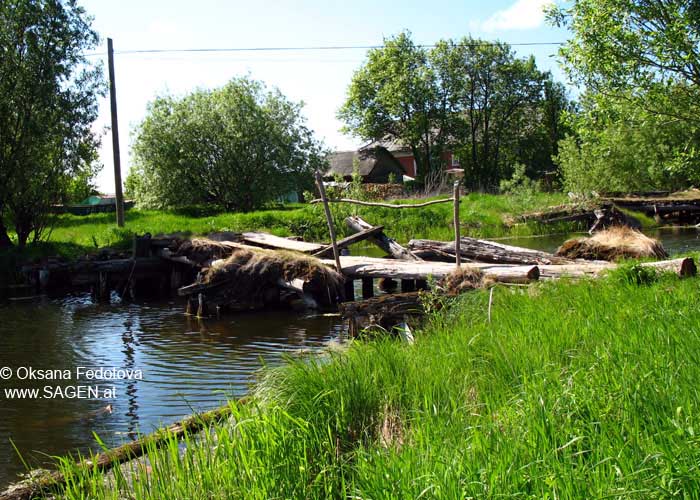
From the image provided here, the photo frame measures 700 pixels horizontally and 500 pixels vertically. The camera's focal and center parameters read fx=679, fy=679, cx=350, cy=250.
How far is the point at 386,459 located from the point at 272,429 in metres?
0.82

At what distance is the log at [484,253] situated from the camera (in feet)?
45.6

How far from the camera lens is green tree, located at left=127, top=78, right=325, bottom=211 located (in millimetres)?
34219

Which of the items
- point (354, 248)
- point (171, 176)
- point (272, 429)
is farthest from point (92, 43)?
point (272, 429)

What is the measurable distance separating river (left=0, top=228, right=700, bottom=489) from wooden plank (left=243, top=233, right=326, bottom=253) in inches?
91.7

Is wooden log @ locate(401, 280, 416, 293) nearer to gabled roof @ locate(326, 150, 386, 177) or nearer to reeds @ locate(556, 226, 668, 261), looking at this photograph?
reeds @ locate(556, 226, 668, 261)

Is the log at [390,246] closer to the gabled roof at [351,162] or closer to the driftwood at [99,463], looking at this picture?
the driftwood at [99,463]

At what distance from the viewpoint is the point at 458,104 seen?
5869cm

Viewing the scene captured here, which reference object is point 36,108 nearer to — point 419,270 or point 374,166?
point 419,270

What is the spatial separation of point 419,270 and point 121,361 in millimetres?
5525

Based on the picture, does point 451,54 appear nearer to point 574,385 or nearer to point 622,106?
point 622,106

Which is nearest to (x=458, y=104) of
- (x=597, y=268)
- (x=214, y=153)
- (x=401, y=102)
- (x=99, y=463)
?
(x=401, y=102)

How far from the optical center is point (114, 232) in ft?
79.4

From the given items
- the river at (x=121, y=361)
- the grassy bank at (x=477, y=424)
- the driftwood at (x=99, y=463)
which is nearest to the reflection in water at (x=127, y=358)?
the river at (x=121, y=361)

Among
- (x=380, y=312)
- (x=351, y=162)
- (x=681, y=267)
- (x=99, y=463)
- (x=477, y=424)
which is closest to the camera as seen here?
(x=477, y=424)
